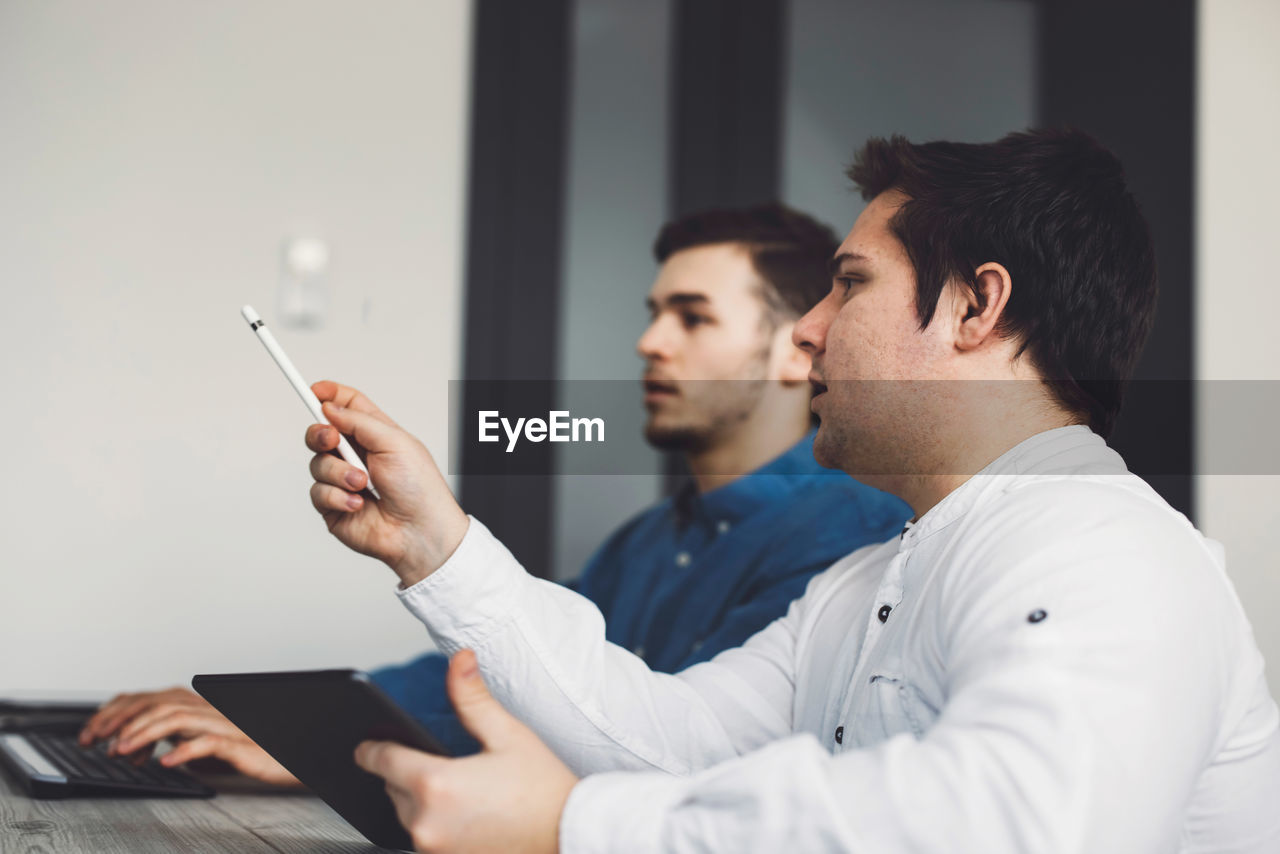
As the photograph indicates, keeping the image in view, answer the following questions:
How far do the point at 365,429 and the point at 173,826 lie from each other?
1.35ft

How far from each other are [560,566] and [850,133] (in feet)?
3.92

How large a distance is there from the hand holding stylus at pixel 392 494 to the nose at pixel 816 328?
1.31ft

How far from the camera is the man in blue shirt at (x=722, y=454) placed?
1.62 m

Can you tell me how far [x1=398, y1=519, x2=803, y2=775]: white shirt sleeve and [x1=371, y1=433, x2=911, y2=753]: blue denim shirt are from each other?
35 cm

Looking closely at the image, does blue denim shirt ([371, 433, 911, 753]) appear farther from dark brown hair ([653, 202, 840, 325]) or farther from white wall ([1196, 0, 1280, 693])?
white wall ([1196, 0, 1280, 693])

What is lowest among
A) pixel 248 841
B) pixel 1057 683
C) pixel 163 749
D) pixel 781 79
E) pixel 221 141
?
pixel 163 749

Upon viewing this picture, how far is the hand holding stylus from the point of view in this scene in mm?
910

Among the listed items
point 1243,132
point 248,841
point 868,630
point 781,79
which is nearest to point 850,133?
point 781,79

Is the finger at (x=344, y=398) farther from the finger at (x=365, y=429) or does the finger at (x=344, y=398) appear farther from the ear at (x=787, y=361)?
the ear at (x=787, y=361)

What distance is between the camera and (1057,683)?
57 centimetres

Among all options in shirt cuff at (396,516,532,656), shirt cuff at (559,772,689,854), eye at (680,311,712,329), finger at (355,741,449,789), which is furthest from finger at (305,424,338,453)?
eye at (680,311,712,329)

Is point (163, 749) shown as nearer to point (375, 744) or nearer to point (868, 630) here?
point (375, 744)

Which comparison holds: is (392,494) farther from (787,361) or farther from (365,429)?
(787,361)
